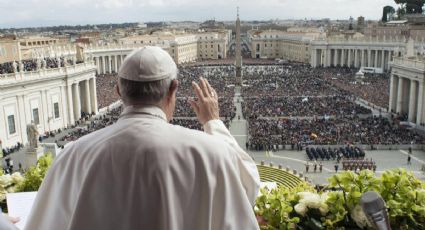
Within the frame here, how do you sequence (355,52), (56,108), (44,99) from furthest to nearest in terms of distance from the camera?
(355,52) → (56,108) → (44,99)

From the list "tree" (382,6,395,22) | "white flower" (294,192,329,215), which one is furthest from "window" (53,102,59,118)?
"tree" (382,6,395,22)

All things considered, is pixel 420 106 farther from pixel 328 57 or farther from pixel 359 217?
pixel 328 57

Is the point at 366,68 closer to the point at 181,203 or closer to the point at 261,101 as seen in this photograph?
the point at 261,101

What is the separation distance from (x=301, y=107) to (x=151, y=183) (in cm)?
5018

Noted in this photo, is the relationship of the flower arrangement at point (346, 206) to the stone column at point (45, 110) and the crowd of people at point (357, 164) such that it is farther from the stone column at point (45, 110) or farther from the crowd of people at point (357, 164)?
the stone column at point (45, 110)

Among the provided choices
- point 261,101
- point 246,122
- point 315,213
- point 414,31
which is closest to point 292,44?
point 414,31

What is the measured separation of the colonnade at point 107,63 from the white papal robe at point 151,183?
310ft

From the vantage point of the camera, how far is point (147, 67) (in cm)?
312

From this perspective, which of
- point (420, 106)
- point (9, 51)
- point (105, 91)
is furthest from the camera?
point (105, 91)

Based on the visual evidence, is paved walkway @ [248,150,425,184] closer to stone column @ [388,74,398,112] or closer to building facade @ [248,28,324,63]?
stone column @ [388,74,398,112]

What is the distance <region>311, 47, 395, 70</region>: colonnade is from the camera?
9200 cm

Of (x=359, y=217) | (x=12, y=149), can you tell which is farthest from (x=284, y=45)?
(x=359, y=217)

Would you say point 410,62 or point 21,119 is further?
point 410,62

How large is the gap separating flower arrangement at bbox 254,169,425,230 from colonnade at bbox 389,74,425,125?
142ft
